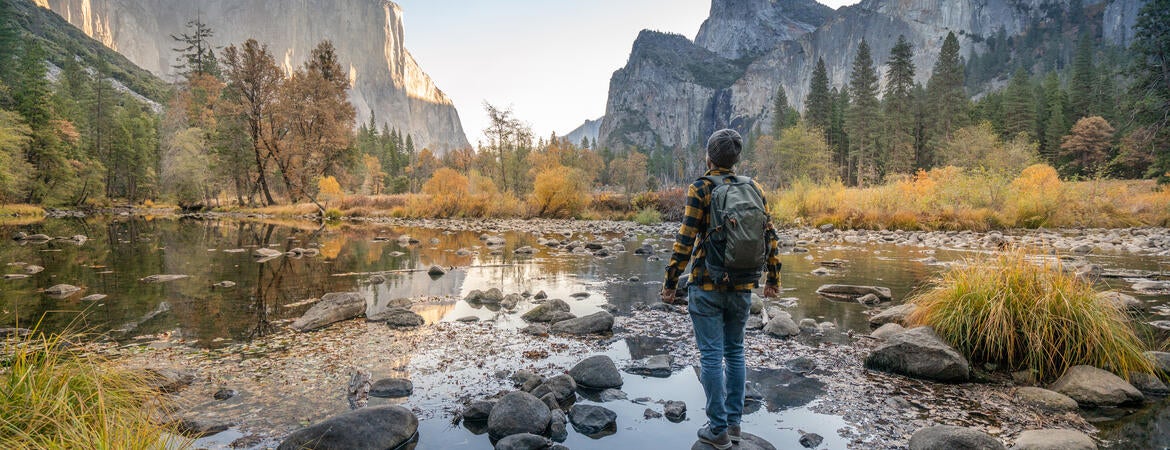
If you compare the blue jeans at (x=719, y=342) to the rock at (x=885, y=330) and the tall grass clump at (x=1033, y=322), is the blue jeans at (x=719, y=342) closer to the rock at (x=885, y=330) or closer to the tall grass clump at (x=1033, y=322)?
the tall grass clump at (x=1033, y=322)

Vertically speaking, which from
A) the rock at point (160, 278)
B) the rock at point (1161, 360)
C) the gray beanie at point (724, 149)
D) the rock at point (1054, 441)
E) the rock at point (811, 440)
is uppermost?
the gray beanie at point (724, 149)

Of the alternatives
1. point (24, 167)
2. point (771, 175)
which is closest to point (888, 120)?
point (771, 175)

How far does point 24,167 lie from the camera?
31.9m

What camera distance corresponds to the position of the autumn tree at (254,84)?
1430 inches

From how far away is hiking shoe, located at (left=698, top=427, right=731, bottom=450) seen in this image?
3.29 metres

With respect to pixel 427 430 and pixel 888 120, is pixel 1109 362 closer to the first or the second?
pixel 427 430

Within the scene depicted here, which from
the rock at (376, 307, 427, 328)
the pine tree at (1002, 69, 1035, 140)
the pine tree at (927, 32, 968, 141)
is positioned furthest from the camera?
the pine tree at (1002, 69, 1035, 140)

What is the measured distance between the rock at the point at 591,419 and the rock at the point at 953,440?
2.06 m

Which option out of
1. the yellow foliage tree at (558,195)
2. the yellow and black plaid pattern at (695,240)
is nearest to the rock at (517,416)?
the yellow and black plaid pattern at (695,240)

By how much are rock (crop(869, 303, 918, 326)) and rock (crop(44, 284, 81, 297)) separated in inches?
498

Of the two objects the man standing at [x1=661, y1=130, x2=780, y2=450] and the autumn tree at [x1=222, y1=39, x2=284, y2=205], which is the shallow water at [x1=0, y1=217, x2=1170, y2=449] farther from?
the autumn tree at [x1=222, y1=39, x2=284, y2=205]

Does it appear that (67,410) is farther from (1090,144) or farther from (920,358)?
(1090,144)

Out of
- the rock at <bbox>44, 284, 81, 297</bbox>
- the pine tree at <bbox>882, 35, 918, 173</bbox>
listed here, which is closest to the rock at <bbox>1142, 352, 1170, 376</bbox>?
the rock at <bbox>44, 284, 81, 297</bbox>

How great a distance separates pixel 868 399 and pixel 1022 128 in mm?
74161
